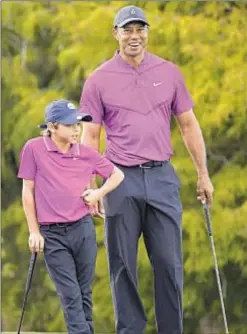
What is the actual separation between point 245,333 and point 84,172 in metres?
8.42

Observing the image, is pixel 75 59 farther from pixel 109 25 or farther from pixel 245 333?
pixel 245 333

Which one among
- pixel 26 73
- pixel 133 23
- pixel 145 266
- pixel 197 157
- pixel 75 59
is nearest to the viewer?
pixel 133 23

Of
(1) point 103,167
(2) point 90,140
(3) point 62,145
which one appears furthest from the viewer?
(2) point 90,140

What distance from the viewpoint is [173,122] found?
45.3 feet

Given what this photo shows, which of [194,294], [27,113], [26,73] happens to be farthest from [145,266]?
[26,73]

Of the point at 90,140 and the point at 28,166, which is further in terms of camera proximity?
the point at 90,140

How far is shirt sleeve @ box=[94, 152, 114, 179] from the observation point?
18.4 ft

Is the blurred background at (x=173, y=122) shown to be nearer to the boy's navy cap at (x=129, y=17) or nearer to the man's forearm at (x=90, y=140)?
the man's forearm at (x=90, y=140)

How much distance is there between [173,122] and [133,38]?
8.19 meters

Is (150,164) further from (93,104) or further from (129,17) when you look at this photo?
(129,17)

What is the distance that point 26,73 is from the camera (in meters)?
16.4

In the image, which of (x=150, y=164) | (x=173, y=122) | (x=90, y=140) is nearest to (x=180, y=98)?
(x=150, y=164)

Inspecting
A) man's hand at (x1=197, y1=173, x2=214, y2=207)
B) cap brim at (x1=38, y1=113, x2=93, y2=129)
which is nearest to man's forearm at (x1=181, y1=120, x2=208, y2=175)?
man's hand at (x1=197, y1=173, x2=214, y2=207)

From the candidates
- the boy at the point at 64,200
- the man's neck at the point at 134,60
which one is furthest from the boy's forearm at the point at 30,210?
the man's neck at the point at 134,60
